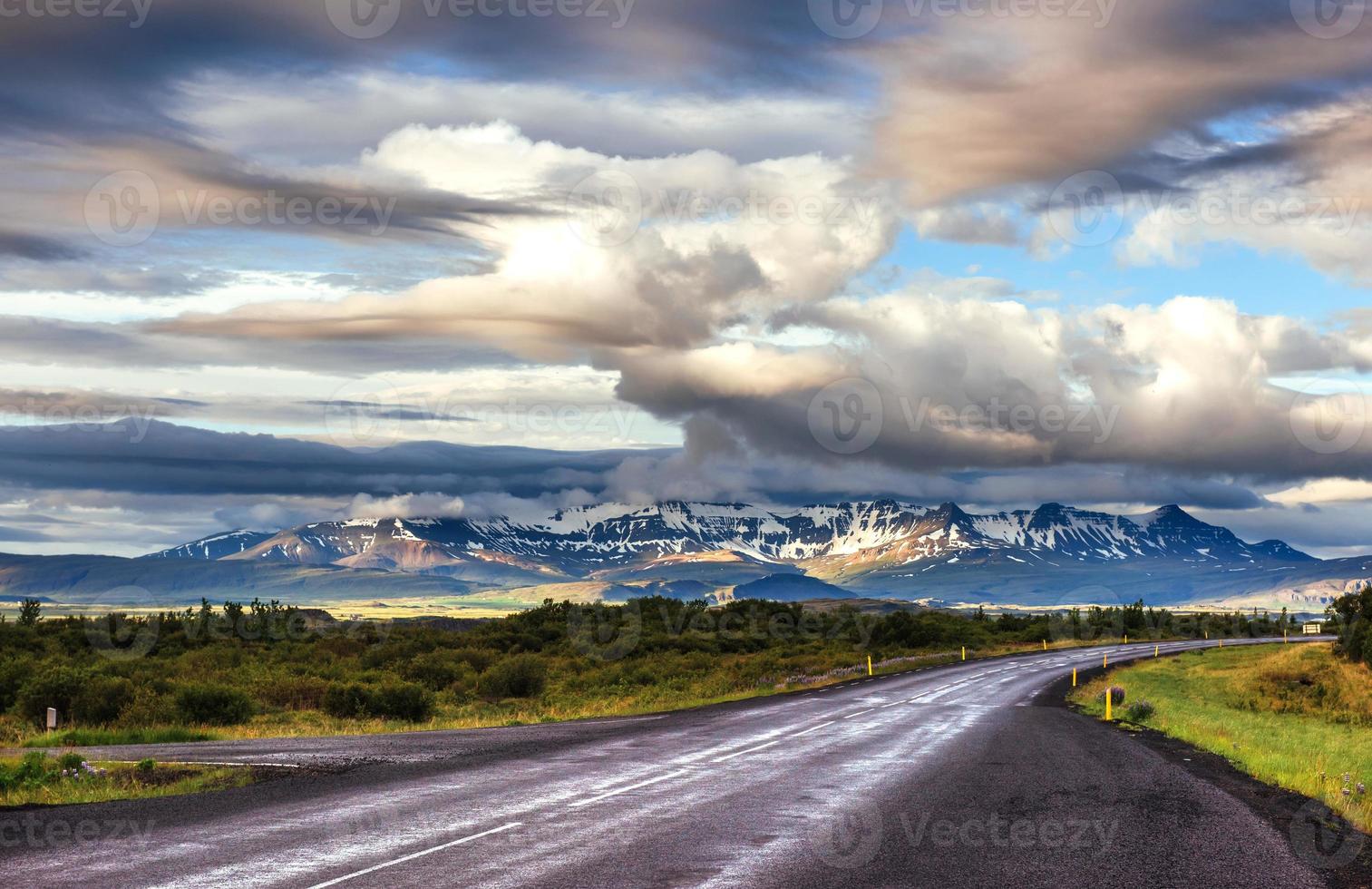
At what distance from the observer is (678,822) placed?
14.4 meters

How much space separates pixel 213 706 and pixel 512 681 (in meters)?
15.4

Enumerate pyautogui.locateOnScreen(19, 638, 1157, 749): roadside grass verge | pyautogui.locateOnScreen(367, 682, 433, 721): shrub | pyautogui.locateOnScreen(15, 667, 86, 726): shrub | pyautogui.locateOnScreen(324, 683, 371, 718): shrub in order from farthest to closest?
pyautogui.locateOnScreen(324, 683, 371, 718): shrub < pyautogui.locateOnScreen(367, 682, 433, 721): shrub < pyautogui.locateOnScreen(15, 667, 86, 726): shrub < pyautogui.locateOnScreen(19, 638, 1157, 749): roadside grass verge

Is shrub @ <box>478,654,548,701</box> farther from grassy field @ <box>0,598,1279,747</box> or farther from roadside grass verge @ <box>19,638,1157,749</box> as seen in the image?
roadside grass verge @ <box>19,638,1157,749</box>

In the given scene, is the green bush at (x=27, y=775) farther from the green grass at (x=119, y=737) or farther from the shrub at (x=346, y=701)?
the shrub at (x=346, y=701)

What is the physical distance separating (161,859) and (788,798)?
8207mm

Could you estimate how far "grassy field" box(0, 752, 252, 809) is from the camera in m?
16.5

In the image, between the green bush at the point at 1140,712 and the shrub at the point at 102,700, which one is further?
the green bush at the point at 1140,712

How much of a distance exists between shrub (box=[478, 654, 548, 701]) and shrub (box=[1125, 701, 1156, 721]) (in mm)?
22920

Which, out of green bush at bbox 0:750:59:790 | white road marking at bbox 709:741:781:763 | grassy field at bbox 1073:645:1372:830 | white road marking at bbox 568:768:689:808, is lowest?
grassy field at bbox 1073:645:1372:830

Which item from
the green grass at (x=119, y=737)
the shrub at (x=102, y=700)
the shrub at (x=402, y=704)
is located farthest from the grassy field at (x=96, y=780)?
the shrub at (x=402, y=704)

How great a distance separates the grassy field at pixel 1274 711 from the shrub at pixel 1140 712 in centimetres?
19

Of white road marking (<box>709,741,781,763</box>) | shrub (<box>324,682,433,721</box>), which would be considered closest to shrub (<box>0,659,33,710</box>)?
shrub (<box>324,682,433,721</box>)

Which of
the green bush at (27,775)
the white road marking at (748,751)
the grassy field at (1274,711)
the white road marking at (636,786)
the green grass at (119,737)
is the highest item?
the green bush at (27,775)

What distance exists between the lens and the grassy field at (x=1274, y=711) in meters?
20.3
